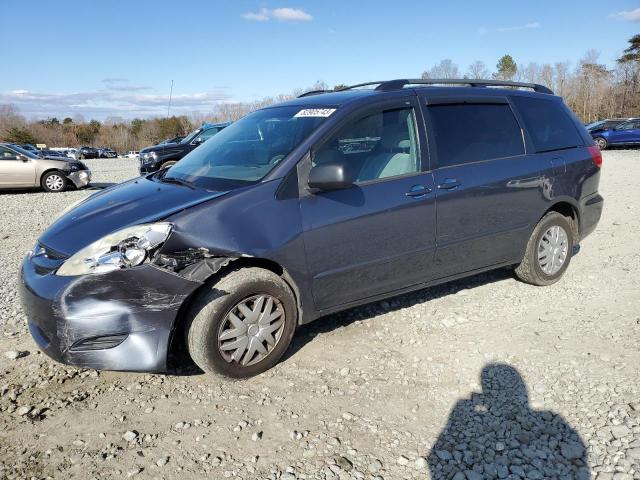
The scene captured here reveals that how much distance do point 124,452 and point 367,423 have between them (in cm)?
133

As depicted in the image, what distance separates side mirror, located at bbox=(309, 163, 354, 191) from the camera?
3270 mm

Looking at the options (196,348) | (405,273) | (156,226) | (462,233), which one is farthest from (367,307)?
(156,226)

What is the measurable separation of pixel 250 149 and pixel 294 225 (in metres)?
0.89

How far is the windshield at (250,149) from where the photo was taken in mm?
3535

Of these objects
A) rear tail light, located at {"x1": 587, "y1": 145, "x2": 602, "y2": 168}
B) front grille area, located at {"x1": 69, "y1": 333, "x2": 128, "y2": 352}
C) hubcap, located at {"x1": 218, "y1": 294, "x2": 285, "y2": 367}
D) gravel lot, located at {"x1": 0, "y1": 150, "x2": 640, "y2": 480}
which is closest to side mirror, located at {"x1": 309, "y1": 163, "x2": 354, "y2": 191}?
hubcap, located at {"x1": 218, "y1": 294, "x2": 285, "y2": 367}

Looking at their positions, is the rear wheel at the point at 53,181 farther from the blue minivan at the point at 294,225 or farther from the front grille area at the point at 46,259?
the front grille area at the point at 46,259

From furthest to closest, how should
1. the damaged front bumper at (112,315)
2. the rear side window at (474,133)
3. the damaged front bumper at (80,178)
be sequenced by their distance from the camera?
the damaged front bumper at (80,178) < the rear side window at (474,133) < the damaged front bumper at (112,315)

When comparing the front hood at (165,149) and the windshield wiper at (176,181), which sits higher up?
the front hood at (165,149)

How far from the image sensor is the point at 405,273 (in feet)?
12.8

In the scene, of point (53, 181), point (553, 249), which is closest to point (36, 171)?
point (53, 181)

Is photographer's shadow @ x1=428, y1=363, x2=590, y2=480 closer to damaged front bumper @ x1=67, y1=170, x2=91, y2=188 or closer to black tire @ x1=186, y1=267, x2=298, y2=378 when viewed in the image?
black tire @ x1=186, y1=267, x2=298, y2=378

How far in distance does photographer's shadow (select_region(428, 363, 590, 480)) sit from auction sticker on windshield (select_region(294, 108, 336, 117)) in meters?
2.20

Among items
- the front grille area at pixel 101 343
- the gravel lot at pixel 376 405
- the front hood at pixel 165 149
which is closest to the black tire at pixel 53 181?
the front hood at pixel 165 149

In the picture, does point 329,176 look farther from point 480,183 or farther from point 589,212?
point 589,212
